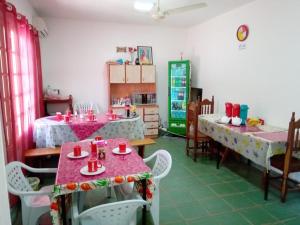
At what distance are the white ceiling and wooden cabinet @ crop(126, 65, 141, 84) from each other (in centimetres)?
101

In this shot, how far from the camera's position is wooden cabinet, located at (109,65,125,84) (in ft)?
16.3

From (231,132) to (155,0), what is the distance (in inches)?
92.2

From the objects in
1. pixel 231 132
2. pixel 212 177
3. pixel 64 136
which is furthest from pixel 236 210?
pixel 64 136

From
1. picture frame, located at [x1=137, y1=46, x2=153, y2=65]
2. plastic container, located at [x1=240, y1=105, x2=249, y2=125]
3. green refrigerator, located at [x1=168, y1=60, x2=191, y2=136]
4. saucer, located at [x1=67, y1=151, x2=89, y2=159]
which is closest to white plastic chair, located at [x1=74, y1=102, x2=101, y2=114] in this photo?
picture frame, located at [x1=137, y1=46, x2=153, y2=65]

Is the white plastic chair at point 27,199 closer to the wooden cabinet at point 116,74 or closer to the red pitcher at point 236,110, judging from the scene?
the red pitcher at point 236,110

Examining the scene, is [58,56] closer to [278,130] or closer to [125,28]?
[125,28]

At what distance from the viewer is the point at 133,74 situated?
512 cm

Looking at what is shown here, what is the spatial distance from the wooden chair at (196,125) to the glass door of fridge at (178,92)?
104 cm

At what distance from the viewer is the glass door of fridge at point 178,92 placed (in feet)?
17.3

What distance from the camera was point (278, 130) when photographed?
9.82ft

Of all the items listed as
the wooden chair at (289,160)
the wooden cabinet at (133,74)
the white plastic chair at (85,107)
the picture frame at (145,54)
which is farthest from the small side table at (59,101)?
the wooden chair at (289,160)

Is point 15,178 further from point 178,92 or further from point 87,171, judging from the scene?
point 178,92

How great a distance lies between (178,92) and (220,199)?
3.12 meters

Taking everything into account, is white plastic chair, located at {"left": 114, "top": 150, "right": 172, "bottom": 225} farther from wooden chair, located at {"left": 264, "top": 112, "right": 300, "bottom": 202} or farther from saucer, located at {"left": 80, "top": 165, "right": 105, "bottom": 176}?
wooden chair, located at {"left": 264, "top": 112, "right": 300, "bottom": 202}
